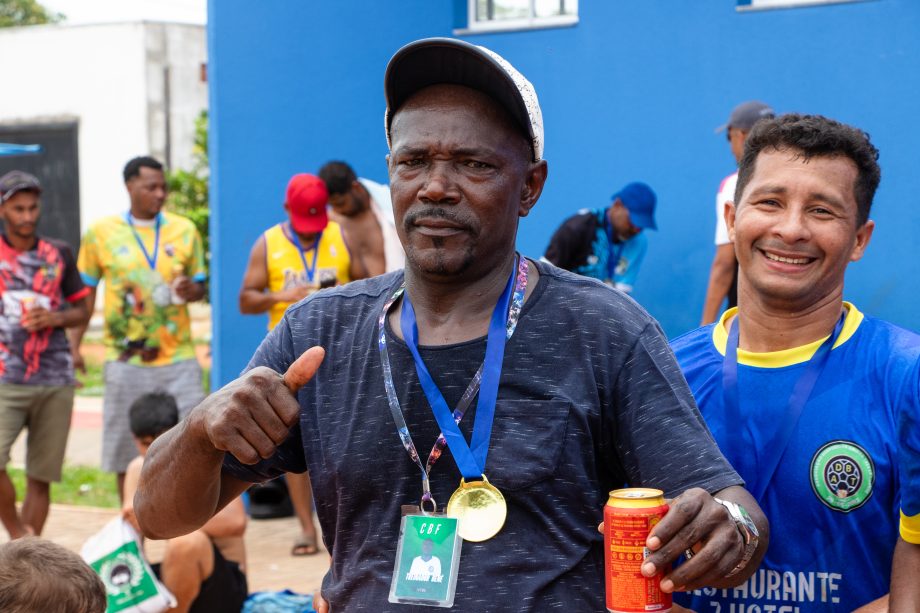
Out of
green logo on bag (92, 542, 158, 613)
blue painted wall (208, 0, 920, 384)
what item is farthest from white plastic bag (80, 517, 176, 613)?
blue painted wall (208, 0, 920, 384)

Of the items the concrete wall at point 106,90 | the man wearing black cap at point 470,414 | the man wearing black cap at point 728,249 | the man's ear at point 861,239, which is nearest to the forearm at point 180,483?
the man wearing black cap at point 470,414

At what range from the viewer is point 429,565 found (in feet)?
7.30

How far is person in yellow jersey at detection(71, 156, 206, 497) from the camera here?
322 inches

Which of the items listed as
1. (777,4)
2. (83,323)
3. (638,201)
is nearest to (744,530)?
(638,201)

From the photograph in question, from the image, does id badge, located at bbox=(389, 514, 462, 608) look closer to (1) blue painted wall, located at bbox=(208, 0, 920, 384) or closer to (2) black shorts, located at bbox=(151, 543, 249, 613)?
(2) black shorts, located at bbox=(151, 543, 249, 613)

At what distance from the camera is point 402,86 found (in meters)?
2.45

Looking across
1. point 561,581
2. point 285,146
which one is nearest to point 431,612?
point 561,581

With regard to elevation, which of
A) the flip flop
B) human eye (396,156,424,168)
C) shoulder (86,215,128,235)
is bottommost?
the flip flop

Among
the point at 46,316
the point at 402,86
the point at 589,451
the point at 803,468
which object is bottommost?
the point at 46,316

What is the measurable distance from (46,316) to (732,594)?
6205 millimetres

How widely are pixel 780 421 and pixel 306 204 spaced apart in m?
5.12

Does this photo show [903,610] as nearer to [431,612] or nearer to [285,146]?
[431,612]

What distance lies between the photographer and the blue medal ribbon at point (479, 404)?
2242mm

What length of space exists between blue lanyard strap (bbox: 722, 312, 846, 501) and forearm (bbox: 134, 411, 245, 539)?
46.9 inches
